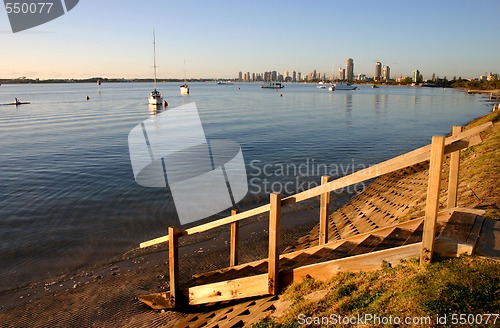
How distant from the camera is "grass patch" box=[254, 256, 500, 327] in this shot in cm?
419

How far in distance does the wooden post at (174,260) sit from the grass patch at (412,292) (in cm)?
269

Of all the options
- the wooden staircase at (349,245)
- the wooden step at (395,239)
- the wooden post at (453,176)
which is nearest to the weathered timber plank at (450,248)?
the wooden staircase at (349,245)

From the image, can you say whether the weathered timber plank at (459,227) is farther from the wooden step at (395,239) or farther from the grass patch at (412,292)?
the wooden step at (395,239)

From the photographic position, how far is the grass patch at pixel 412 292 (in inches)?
165

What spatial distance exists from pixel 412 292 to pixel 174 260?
4.41 metres

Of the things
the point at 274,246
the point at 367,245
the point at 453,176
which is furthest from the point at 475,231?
the point at 274,246

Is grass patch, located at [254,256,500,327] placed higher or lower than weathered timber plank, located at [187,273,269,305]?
higher

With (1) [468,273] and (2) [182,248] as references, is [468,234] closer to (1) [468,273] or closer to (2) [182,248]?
(1) [468,273]

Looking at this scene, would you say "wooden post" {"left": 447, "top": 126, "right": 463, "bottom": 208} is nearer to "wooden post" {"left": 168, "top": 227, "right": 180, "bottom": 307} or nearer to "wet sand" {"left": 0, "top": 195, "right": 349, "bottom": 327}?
"wooden post" {"left": 168, "top": 227, "right": 180, "bottom": 307}

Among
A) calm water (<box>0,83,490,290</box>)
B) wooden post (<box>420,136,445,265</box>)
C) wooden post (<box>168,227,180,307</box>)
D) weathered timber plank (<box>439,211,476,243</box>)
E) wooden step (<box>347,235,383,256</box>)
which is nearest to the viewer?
wooden post (<box>420,136,445,265</box>)

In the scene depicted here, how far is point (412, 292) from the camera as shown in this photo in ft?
14.6

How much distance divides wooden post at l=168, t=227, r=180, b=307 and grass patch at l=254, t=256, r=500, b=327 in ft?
8.84

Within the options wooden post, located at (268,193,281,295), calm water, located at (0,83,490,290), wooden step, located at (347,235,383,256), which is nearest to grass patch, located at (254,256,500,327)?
wooden post, located at (268,193,281,295)

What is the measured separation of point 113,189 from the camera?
18812 mm
